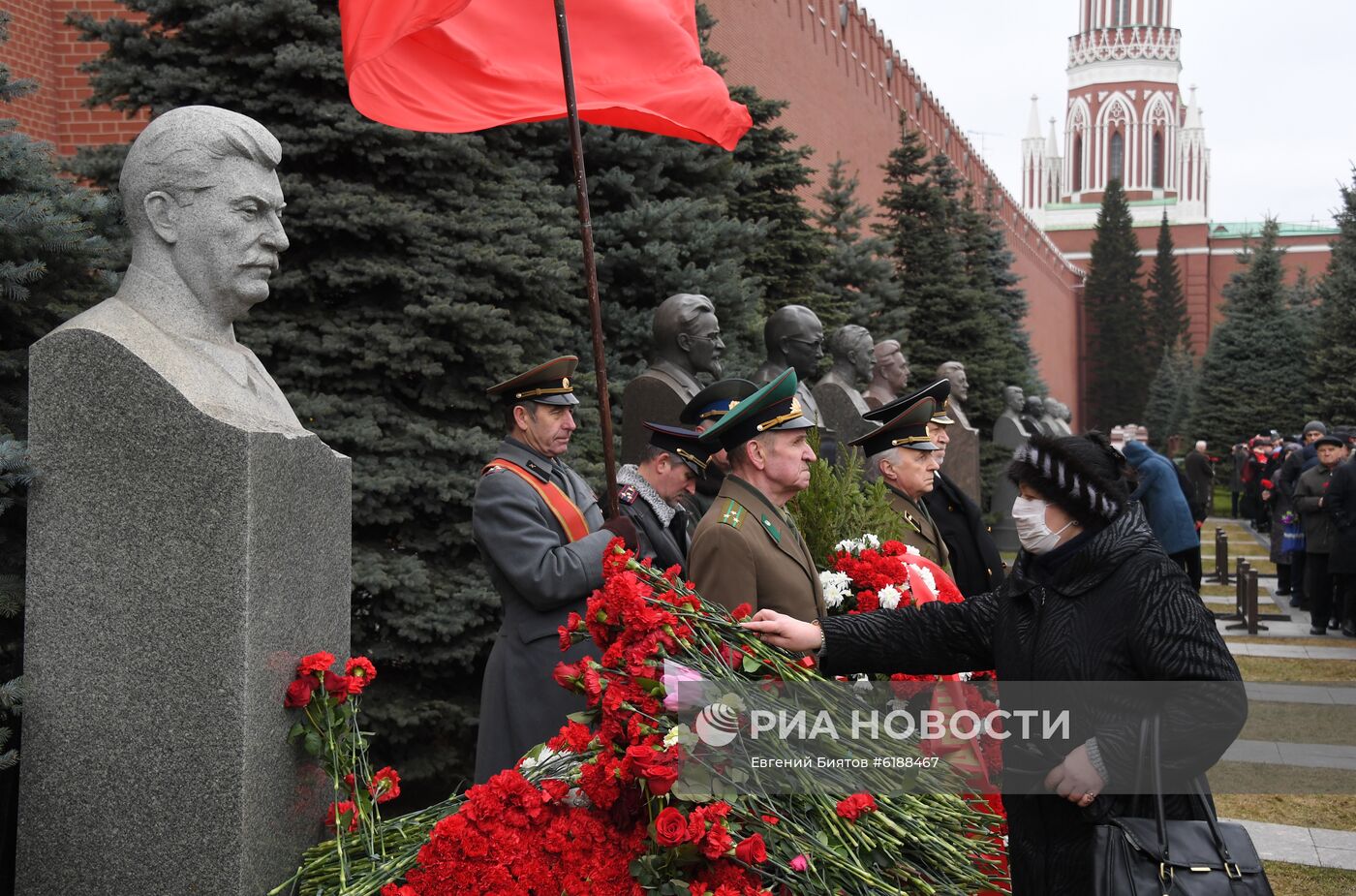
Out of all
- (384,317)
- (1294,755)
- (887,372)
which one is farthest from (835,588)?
(887,372)

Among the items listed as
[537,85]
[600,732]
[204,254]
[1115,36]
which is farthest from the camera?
[1115,36]

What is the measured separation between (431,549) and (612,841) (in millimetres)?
3951

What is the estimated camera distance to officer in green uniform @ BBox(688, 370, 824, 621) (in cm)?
382

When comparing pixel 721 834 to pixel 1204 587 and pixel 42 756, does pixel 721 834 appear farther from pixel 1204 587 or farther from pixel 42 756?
pixel 1204 587

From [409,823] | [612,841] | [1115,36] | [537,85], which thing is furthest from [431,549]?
[1115,36]

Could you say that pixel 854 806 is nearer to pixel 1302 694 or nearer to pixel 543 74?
pixel 543 74

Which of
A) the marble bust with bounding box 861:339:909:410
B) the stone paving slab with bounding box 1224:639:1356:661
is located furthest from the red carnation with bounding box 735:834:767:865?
the stone paving slab with bounding box 1224:639:1356:661

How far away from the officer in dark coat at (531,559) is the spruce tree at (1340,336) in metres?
27.9

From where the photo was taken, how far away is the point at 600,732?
282cm

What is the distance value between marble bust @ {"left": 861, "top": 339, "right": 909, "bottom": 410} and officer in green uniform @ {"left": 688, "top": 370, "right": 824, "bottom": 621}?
25.9 ft

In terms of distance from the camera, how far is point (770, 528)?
394cm

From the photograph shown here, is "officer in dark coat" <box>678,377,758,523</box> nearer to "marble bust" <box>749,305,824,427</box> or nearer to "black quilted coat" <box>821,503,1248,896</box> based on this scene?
"black quilted coat" <box>821,503,1248,896</box>

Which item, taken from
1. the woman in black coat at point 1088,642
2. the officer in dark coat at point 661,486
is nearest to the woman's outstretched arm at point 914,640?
the woman in black coat at point 1088,642

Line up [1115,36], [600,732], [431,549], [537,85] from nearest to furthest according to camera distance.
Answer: [600,732] < [537,85] < [431,549] < [1115,36]
